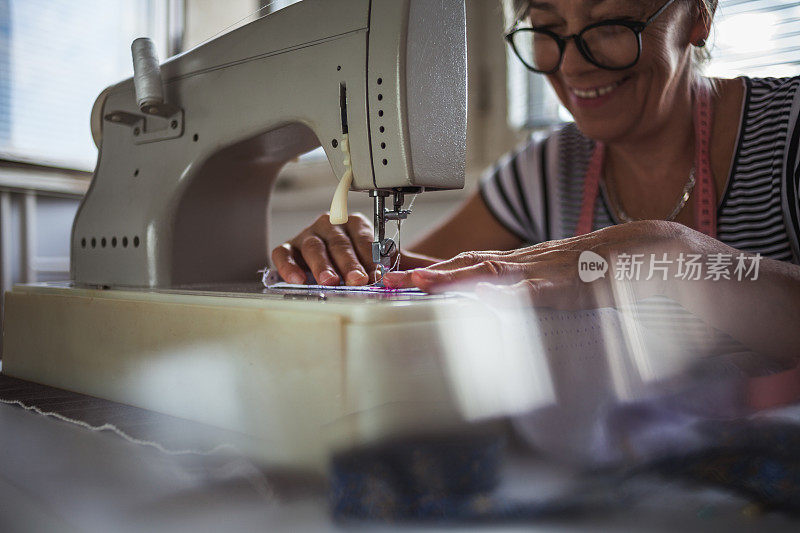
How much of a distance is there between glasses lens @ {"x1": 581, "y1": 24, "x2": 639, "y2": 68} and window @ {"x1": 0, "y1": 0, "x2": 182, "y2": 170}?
1.37 m

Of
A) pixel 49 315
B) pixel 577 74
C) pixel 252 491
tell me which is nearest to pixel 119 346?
pixel 49 315

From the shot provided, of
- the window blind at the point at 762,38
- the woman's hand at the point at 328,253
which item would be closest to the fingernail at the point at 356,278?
the woman's hand at the point at 328,253

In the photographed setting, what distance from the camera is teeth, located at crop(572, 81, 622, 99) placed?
103 cm

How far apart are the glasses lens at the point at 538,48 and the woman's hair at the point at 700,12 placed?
4 centimetres

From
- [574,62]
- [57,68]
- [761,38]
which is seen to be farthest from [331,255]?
[57,68]

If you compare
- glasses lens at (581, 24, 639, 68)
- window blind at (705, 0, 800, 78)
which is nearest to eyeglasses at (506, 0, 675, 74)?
glasses lens at (581, 24, 639, 68)

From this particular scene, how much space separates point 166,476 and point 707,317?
51 centimetres

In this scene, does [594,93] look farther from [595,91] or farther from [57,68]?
[57,68]

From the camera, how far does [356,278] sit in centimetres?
69

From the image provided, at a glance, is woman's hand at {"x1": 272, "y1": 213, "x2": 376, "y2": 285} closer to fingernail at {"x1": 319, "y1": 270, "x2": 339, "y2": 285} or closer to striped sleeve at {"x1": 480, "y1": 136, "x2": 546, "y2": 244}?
fingernail at {"x1": 319, "y1": 270, "x2": 339, "y2": 285}

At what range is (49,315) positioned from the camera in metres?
0.77

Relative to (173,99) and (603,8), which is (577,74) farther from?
(173,99)

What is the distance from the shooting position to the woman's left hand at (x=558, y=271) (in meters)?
0.55

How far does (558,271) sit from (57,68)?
192 centimetres
